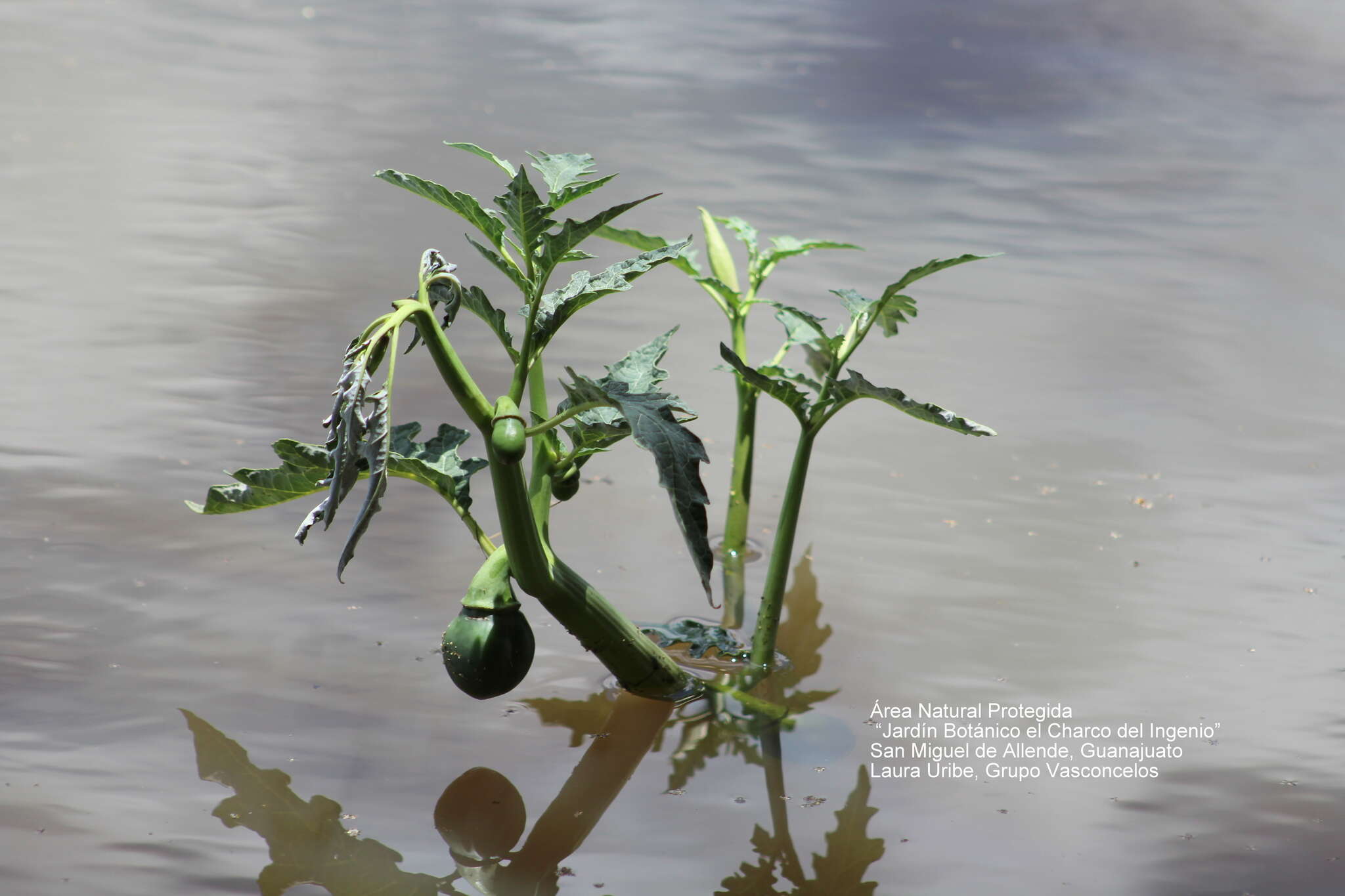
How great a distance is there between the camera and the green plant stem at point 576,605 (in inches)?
34.6

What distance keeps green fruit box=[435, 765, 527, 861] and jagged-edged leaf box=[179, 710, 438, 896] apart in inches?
2.0

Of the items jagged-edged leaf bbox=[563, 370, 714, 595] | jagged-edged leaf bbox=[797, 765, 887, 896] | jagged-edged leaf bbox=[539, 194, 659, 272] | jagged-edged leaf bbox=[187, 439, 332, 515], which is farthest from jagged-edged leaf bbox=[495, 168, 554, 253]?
jagged-edged leaf bbox=[797, 765, 887, 896]

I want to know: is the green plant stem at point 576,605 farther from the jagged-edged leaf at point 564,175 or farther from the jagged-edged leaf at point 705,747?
the jagged-edged leaf at point 564,175

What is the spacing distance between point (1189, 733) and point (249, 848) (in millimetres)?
944

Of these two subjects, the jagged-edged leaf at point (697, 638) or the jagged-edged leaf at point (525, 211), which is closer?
the jagged-edged leaf at point (525, 211)

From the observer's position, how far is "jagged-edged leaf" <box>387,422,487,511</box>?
3.07 feet

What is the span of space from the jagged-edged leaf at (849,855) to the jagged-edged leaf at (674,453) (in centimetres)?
29

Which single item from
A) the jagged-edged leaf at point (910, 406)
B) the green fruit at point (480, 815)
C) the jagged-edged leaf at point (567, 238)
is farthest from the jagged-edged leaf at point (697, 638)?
the jagged-edged leaf at point (567, 238)

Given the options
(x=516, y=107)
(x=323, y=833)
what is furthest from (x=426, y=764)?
(x=516, y=107)

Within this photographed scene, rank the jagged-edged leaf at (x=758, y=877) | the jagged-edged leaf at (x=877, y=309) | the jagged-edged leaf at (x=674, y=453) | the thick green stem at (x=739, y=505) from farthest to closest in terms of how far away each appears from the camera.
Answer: the thick green stem at (x=739, y=505)
the jagged-edged leaf at (x=877, y=309)
the jagged-edged leaf at (x=758, y=877)
the jagged-edged leaf at (x=674, y=453)

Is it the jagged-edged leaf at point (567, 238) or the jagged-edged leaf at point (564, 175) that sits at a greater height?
the jagged-edged leaf at point (564, 175)

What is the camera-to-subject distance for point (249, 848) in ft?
3.02

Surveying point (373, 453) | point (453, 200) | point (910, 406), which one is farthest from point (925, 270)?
point (373, 453)

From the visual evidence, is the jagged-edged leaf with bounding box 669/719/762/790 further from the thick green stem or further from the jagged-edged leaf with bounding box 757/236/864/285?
the jagged-edged leaf with bounding box 757/236/864/285
